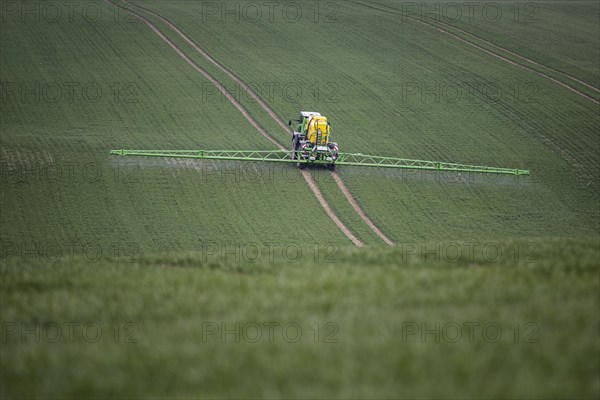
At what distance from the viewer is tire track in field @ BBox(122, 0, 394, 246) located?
33.5m

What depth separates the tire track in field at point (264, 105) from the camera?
3348 centimetres

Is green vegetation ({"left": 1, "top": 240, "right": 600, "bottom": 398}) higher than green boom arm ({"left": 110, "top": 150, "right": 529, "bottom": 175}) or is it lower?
higher

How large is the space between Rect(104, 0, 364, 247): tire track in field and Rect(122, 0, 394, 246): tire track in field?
1.17 meters

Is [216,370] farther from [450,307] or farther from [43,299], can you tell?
[43,299]

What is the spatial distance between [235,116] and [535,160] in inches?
804

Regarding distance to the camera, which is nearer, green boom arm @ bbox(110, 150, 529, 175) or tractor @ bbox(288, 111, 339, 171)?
green boom arm @ bbox(110, 150, 529, 175)

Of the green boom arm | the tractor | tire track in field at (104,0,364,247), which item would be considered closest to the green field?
tire track in field at (104,0,364,247)

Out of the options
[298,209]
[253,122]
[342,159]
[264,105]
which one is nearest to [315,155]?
[342,159]

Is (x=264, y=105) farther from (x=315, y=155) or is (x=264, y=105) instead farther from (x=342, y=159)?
(x=315, y=155)

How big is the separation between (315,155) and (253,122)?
1158cm

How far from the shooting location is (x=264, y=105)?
53.8m

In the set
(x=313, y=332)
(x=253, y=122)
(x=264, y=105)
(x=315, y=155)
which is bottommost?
(x=253, y=122)

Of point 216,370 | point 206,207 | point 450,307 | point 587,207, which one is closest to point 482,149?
point 587,207

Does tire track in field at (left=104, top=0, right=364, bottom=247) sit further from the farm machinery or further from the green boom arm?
the green boom arm
